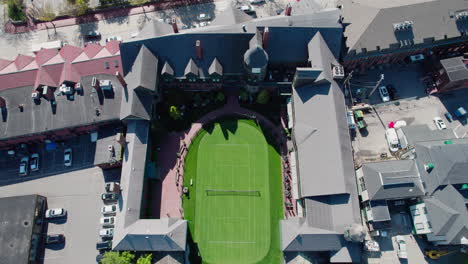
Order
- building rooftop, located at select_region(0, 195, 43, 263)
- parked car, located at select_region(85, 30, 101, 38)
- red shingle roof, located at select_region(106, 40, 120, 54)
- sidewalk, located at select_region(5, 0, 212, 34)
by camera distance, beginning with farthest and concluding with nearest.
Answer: sidewalk, located at select_region(5, 0, 212, 34), parked car, located at select_region(85, 30, 101, 38), red shingle roof, located at select_region(106, 40, 120, 54), building rooftop, located at select_region(0, 195, 43, 263)

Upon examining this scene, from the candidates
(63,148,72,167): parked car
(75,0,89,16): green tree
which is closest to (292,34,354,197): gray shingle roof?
(63,148,72,167): parked car

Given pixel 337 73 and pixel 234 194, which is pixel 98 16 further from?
pixel 337 73

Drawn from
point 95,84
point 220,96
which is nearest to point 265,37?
point 220,96

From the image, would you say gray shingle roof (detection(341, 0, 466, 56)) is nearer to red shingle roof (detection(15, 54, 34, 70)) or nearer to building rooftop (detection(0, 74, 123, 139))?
building rooftop (detection(0, 74, 123, 139))

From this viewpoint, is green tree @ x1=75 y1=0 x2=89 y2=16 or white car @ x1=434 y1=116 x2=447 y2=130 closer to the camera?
white car @ x1=434 y1=116 x2=447 y2=130

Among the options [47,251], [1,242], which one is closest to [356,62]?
[47,251]

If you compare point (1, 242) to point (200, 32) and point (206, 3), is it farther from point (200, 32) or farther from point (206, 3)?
point (206, 3)
